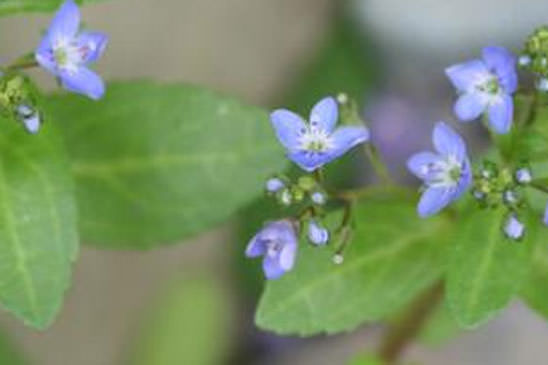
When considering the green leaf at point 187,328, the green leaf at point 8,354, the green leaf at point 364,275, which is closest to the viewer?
the green leaf at point 364,275

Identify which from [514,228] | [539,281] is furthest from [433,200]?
[539,281]

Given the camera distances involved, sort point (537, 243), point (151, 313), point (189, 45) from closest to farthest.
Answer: point (537, 243), point (151, 313), point (189, 45)

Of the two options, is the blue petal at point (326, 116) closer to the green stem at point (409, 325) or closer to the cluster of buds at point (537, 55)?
the cluster of buds at point (537, 55)

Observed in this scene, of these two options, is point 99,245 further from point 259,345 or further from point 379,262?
point 259,345

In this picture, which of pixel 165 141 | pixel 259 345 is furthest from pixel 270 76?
pixel 165 141

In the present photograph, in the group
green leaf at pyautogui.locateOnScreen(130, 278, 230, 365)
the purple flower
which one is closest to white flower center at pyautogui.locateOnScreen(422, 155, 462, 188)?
the purple flower

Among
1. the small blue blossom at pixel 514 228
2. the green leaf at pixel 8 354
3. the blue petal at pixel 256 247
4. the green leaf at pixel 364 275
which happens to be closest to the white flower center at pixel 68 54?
the blue petal at pixel 256 247
